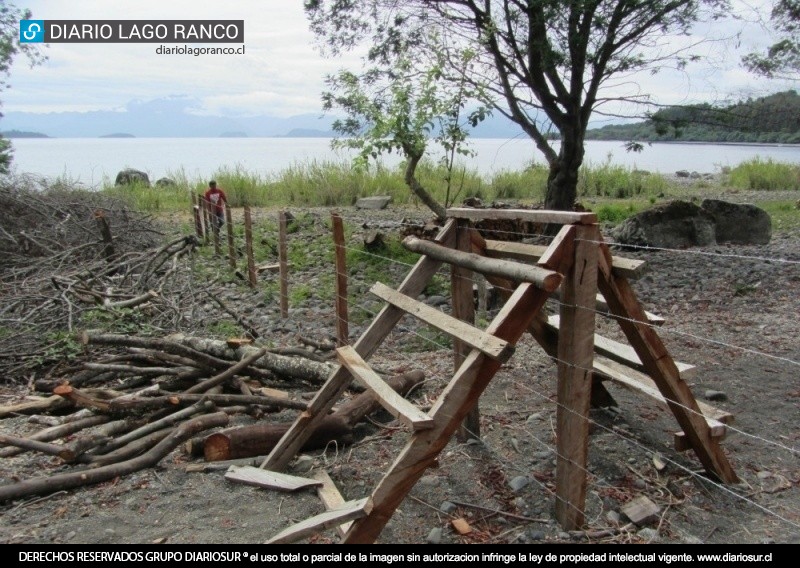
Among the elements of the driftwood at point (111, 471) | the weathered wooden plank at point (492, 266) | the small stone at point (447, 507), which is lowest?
the small stone at point (447, 507)

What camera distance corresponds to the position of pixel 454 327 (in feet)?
10.6

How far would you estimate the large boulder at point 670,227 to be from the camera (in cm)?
1117

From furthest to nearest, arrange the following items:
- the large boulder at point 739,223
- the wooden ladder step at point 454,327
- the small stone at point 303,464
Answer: the large boulder at point 739,223
the small stone at point 303,464
the wooden ladder step at point 454,327

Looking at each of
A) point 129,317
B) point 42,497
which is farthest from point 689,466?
point 129,317

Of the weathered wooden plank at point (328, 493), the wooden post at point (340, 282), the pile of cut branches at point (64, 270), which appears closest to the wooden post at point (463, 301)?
the weathered wooden plank at point (328, 493)

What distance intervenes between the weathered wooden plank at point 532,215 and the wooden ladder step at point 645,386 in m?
1.22

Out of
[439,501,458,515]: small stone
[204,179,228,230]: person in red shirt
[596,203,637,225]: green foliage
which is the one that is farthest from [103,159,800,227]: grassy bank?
[439,501,458,515]: small stone

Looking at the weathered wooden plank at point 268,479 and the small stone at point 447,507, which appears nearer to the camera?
the small stone at point 447,507

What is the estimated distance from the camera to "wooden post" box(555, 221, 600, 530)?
3068 mm

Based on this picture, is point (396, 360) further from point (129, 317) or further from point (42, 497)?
point (42, 497)

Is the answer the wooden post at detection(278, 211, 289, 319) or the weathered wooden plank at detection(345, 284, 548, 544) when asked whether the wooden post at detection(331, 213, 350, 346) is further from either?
the weathered wooden plank at detection(345, 284, 548, 544)

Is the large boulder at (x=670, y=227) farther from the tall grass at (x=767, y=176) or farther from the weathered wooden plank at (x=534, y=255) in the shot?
the tall grass at (x=767, y=176)

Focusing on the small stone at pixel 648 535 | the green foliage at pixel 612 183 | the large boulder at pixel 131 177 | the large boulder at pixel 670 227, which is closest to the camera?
the small stone at pixel 648 535

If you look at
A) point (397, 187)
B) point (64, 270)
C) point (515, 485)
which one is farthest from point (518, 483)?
point (397, 187)
